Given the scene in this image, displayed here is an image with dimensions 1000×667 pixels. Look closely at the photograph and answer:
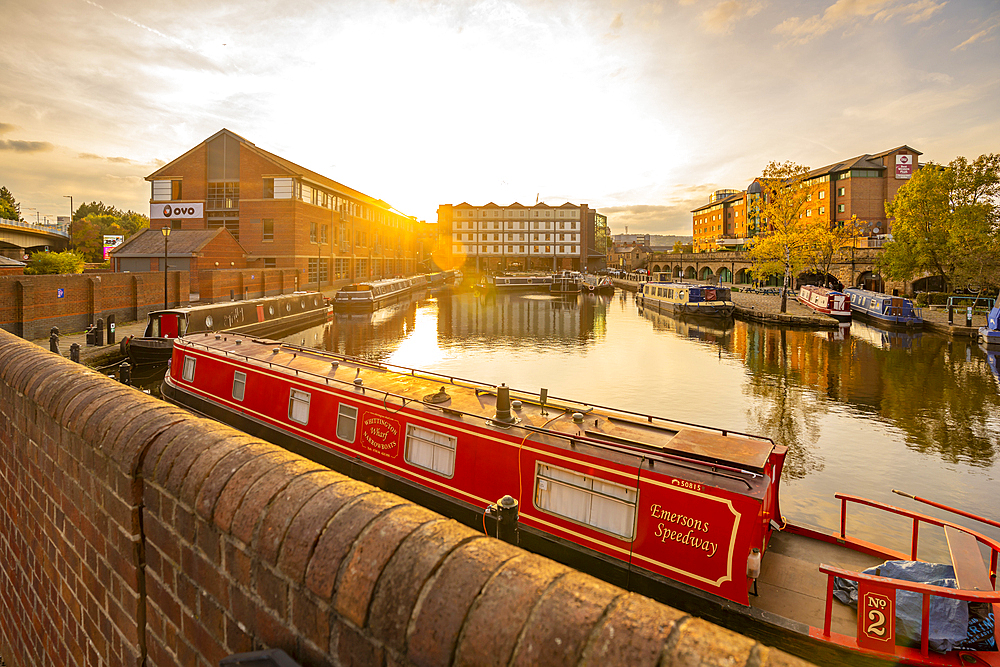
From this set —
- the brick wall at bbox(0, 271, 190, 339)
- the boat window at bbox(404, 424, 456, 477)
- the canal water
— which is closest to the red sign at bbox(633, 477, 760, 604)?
the boat window at bbox(404, 424, 456, 477)

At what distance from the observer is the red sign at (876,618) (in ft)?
19.9

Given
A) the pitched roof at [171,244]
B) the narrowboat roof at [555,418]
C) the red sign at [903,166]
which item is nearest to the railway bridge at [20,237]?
the pitched roof at [171,244]

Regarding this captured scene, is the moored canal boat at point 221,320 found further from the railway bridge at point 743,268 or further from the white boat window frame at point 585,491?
the railway bridge at point 743,268

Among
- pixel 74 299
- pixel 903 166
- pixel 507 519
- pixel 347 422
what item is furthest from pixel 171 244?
pixel 903 166

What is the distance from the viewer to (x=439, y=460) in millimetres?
10148

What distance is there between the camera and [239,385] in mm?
14602

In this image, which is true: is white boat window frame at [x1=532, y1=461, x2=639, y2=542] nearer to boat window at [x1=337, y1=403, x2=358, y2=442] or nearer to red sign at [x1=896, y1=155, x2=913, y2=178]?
boat window at [x1=337, y1=403, x2=358, y2=442]

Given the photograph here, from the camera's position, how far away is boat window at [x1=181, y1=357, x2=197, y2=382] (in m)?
16.6

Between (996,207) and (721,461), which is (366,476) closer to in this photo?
(721,461)

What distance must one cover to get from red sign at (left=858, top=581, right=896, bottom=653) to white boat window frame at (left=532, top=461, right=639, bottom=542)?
279 cm

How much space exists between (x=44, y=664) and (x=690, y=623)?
18.2 feet

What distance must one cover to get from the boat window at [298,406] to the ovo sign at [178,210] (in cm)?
5423

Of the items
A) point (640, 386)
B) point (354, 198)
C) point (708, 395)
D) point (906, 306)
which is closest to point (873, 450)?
point (708, 395)

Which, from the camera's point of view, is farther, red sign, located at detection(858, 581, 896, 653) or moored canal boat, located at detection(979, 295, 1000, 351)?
moored canal boat, located at detection(979, 295, 1000, 351)
